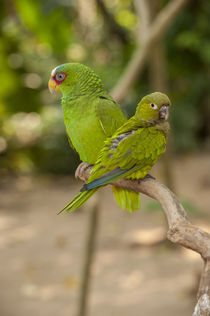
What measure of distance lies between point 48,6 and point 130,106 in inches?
132

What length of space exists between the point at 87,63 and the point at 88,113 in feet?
25.8

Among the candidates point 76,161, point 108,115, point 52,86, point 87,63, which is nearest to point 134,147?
point 108,115


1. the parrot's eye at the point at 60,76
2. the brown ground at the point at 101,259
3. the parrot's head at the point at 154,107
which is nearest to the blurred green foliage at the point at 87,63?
the brown ground at the point at 101,259

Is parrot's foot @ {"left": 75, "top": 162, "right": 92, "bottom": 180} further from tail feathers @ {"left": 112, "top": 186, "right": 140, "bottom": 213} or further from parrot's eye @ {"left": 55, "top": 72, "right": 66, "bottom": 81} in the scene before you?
parrot's eye @ {"left": 55, "top": 72, "right": 66, "bottom": 81}

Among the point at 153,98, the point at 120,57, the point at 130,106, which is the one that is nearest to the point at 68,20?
the point at 130,106

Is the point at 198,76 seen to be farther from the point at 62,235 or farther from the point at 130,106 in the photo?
the point at 62,235

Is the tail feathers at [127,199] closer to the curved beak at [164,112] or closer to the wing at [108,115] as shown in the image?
the wing at [108,115]

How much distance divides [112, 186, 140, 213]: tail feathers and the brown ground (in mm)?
4459

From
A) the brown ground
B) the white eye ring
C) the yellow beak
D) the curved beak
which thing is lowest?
the brown ground

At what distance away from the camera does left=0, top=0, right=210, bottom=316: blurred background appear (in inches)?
234

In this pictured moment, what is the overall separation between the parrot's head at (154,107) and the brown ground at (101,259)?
4693 mm

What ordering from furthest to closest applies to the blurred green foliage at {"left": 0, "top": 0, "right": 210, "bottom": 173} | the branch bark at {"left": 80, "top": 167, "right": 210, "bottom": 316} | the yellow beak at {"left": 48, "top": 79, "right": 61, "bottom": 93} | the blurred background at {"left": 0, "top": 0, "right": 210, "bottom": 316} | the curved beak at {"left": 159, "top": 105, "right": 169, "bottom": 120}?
the blurred green foliage at {"left": 0, "top": 0, "right": 210, "bottom": 173} → the blurred background at {"left": 0, "top": 0, "right": 210, "bottom": 316} → the yellow beak at {"left": 48, "top": 79, "right": 61, "bottom": 93} → the curved beak at {"left": 159, "top": 105, "right": 169, "bottom": 120} → the branch bark at {"left": 80, "top": 167, "right": 210, "bottom": 316}

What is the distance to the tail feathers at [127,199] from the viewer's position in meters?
1.32

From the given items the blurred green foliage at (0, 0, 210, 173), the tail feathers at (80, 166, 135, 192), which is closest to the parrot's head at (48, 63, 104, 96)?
the tail feathers at (80, 166, 135, 192)
